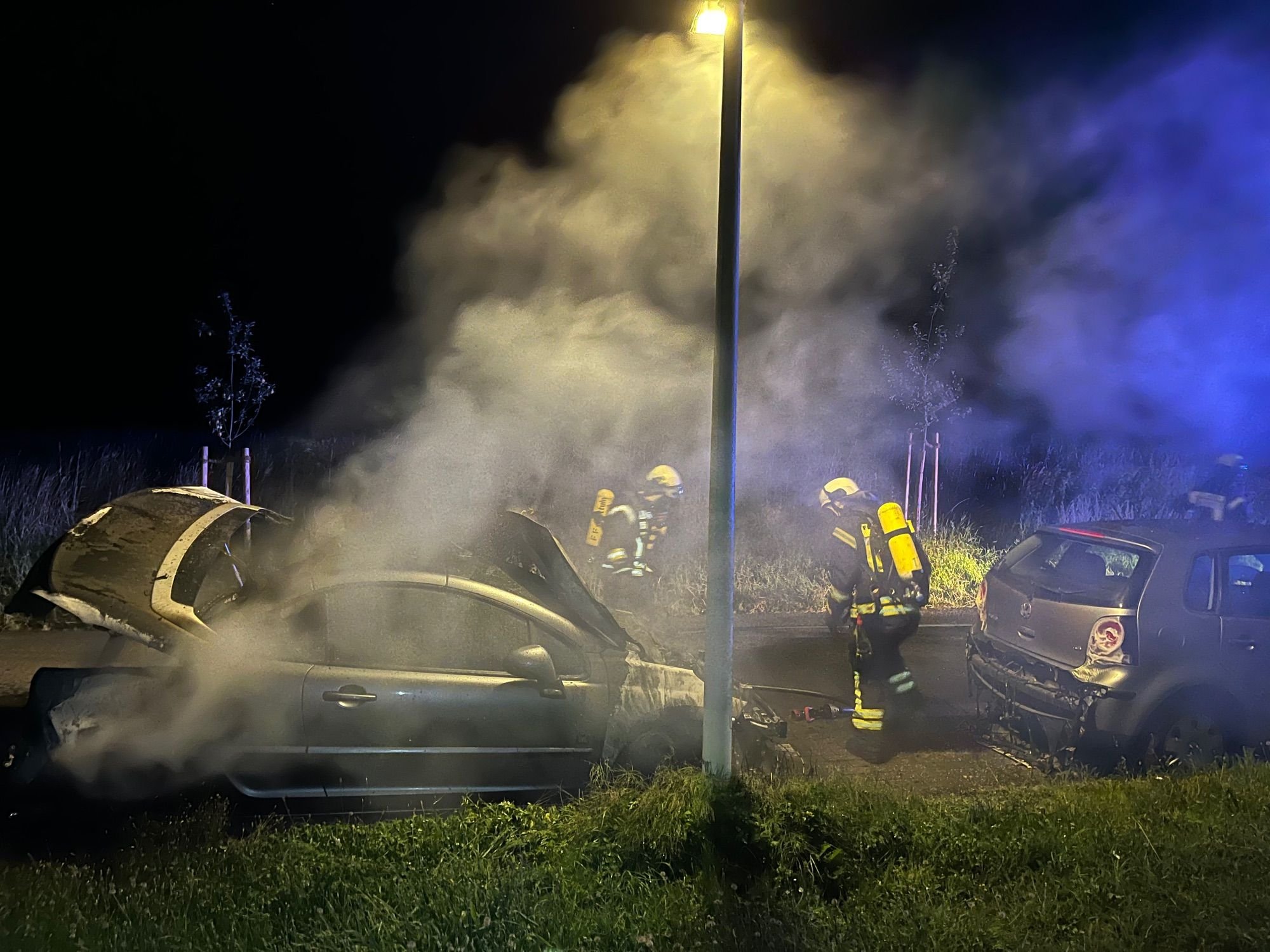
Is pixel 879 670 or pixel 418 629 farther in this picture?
pixel 879 670

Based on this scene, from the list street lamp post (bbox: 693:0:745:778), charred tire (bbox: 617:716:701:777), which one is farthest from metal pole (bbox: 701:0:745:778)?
charred tire (bbox: 617:716:701:777)

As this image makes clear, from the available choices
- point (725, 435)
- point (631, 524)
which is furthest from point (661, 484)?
point (725, 435)

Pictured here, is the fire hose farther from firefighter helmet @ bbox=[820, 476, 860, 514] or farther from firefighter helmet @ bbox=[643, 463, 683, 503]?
firefighter helmet @ bbox=[643, 463, 683, 503]

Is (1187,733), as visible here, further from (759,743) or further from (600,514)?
(600,514)

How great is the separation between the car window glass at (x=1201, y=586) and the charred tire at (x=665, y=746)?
119 inches

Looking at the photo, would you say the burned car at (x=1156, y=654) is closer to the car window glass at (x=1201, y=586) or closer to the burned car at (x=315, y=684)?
the car window glass at (x=1201, y=586)

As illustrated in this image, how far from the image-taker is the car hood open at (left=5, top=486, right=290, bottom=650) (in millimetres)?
3889

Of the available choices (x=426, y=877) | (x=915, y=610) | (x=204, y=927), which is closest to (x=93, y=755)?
(x=204, y=927)

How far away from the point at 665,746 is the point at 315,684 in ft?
5.65

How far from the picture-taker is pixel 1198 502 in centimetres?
679

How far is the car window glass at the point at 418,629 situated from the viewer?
4.45 m

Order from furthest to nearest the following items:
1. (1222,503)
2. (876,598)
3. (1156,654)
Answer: (1222,503)
(876,598)
(1156,654)

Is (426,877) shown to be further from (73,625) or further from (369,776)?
(73,625)

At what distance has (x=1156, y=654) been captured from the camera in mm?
5324
